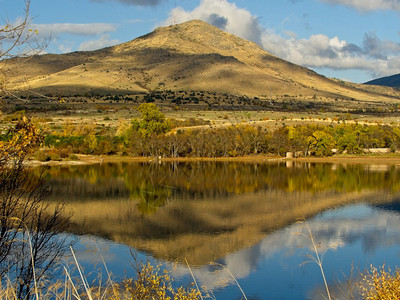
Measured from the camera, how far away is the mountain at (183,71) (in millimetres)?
125125

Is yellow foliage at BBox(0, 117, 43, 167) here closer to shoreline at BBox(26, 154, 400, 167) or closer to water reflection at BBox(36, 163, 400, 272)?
water reflection at BBox(36, 163, 400, 272)

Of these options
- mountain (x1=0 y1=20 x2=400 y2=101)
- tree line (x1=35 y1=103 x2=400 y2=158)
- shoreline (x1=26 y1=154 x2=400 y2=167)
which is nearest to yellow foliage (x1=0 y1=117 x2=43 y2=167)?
shoreline (x1=26 y1=154 x2=400 y2=167)

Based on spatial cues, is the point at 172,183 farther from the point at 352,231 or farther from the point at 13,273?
the point at 13,273

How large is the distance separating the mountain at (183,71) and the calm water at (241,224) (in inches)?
2971

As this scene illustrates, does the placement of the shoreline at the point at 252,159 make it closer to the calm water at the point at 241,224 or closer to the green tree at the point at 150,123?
the green tree at the point at 150,123

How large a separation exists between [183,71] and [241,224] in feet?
383

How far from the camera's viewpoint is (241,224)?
25531 millimetres

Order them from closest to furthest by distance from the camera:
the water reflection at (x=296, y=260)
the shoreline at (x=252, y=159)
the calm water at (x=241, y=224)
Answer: the water reflection at (x=296, y=260) → the calm water at (x=241, y=224) → the shoreline at (x=252, y=159)

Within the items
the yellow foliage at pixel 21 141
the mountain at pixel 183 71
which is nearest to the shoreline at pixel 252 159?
the mountain at pixel 183 71

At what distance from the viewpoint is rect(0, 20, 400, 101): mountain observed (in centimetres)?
12512

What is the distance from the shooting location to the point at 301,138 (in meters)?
68.9

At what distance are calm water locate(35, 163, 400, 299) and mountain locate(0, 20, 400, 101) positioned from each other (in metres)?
75.5

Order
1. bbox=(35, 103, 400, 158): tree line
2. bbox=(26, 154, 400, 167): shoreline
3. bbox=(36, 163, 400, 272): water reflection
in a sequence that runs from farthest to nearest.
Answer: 1. bbox=(35, 103, 400, 158): tree line
2. bbox=(26, 154, 400, 167): shoreline
3. bbox=(36, 163, 400, 272): water reflection

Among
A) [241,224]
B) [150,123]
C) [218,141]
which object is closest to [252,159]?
[218,141]
